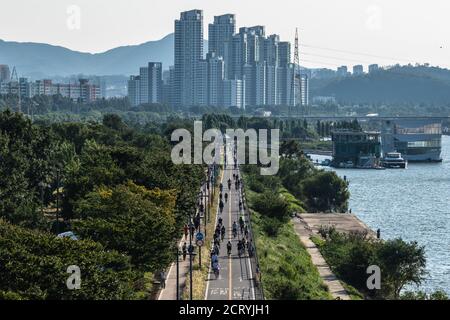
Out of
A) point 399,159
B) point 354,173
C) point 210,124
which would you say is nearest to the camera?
point 354,173

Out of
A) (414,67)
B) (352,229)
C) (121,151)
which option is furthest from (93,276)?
(414,67)

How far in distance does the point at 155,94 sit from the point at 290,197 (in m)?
107

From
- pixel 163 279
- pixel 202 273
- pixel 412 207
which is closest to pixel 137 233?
pixel 163 279

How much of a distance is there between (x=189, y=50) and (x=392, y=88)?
52.0 m

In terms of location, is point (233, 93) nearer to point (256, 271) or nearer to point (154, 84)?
point (154, 84)

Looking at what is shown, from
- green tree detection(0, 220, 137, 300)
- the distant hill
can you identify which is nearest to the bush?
green tree detection(0, 220, 137, 300)

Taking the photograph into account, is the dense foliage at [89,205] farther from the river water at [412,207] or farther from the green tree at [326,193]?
the green tree at [326,193]

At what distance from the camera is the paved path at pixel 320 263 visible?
17459 mm

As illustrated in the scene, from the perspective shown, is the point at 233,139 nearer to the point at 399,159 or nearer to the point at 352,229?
the point at 399,159

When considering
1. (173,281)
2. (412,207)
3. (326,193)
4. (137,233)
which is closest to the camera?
(137,233)

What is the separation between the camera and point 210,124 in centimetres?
7031

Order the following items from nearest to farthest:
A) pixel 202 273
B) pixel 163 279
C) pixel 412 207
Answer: pixel 163 279 → pixel 202 273 → pixel 412 207

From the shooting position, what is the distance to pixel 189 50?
128375 millimetres

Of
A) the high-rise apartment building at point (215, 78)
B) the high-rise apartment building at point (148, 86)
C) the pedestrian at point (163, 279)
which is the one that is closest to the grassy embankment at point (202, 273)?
the pedestrian at point (163, 279)
